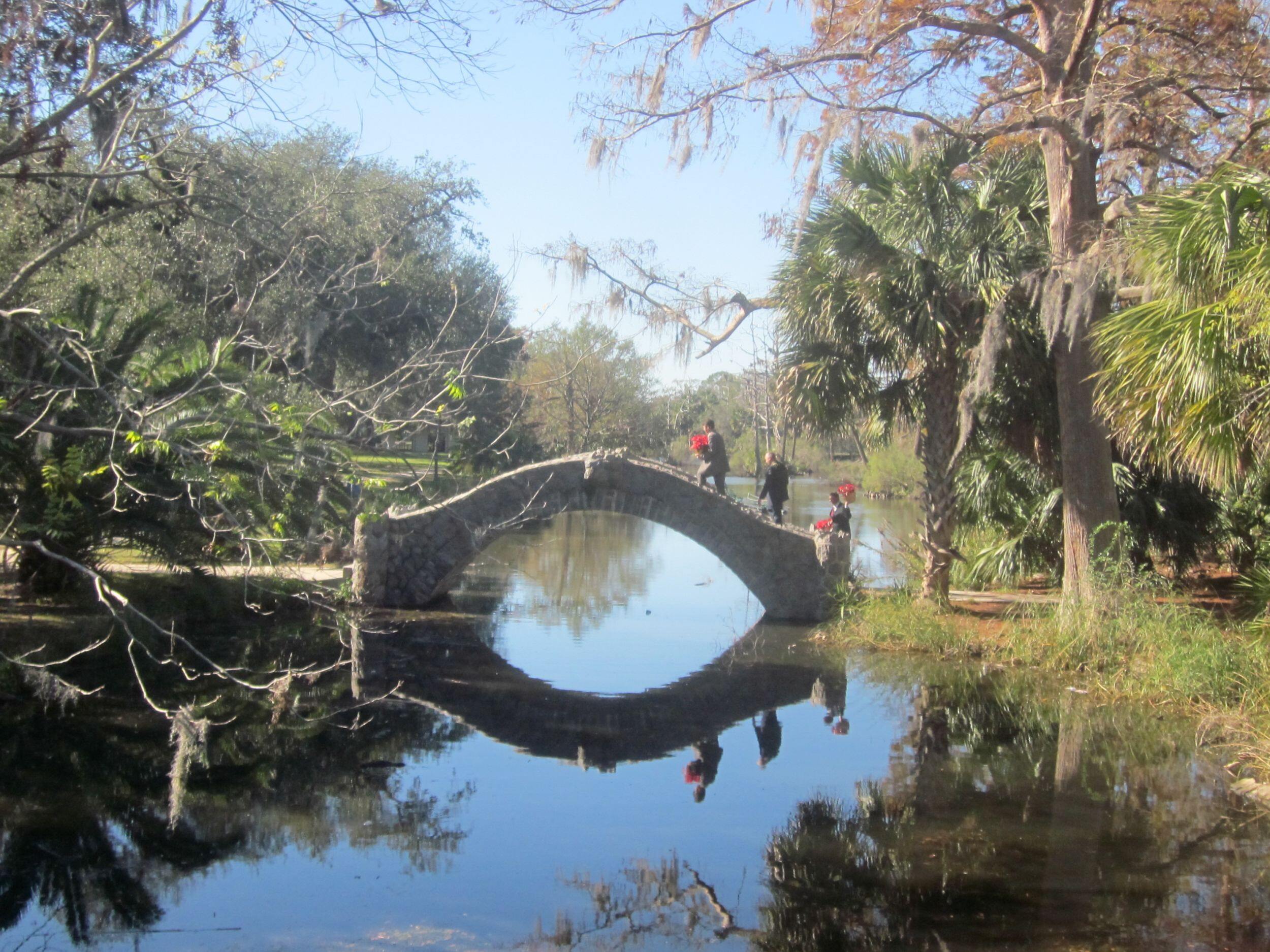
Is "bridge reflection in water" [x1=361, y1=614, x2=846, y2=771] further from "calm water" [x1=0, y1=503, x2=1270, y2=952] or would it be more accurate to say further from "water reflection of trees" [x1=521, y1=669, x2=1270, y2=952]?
"water reflection of trees" [x1=521, y1=669, x2=1270, y2=952]

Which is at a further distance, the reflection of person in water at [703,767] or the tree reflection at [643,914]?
the reflection of person in water at [703,767]

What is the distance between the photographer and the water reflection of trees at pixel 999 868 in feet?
21.0

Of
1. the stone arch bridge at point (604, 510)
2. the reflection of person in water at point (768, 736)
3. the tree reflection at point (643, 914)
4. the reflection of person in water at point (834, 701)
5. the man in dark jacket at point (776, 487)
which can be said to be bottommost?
the tree reflection at point (643, 914)

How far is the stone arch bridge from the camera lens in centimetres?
1545

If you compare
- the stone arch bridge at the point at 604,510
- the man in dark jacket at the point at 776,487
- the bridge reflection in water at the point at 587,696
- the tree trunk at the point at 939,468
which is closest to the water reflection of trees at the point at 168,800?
the bridge reflection in water at the point at 587,696

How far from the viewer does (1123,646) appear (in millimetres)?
12430

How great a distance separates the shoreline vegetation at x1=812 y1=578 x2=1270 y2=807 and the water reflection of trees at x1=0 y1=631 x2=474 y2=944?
6.33 meters

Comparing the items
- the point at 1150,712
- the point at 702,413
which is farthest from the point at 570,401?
the point at 702,413

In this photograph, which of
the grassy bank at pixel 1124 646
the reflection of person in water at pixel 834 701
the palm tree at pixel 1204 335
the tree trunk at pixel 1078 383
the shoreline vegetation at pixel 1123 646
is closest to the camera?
the palm tree at pixel 1204 335

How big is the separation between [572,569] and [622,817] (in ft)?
47.7

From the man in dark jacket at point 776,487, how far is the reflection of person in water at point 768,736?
7.73 m

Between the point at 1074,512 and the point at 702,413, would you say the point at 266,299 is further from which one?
the point at 702,413

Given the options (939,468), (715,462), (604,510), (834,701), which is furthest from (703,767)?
(715,462)

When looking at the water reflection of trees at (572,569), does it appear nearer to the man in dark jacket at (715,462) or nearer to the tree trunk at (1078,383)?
the man in dark jacket at (715,462)
